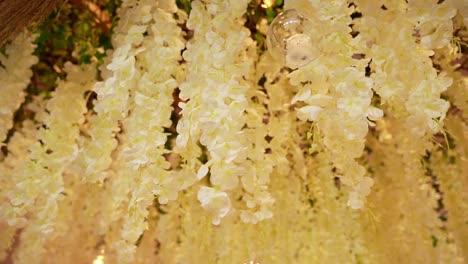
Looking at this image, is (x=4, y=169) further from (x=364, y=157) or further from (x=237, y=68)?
(x=364, y=157)

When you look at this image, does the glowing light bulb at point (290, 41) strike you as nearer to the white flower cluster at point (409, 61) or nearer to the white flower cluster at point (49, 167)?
the white flower cluster at point (409, 61)

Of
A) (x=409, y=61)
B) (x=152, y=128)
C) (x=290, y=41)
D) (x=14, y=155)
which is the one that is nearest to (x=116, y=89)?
(x=152, y=128)

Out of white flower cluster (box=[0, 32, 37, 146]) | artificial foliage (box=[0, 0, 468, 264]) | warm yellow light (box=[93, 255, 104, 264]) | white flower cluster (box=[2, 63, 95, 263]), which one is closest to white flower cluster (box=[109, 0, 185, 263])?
artificial foliage (box=[0, 0, 468, 264])

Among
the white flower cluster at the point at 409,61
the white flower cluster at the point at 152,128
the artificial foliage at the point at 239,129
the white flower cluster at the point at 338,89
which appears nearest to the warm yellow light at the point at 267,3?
the artificial foliage at the point at 239,129

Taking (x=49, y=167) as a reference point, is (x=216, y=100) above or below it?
above

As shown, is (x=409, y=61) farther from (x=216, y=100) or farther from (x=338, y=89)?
(x=216, y=100)

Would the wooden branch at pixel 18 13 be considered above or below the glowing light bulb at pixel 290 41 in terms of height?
above

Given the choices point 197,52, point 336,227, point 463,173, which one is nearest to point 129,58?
point 197,52

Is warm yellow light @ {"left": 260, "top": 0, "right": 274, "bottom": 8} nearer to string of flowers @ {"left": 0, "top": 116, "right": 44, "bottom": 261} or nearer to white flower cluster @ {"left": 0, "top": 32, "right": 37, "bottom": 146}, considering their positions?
white flower cluster @ {"left": 0, "top": 32, "right": 37, "bottom": 146}
